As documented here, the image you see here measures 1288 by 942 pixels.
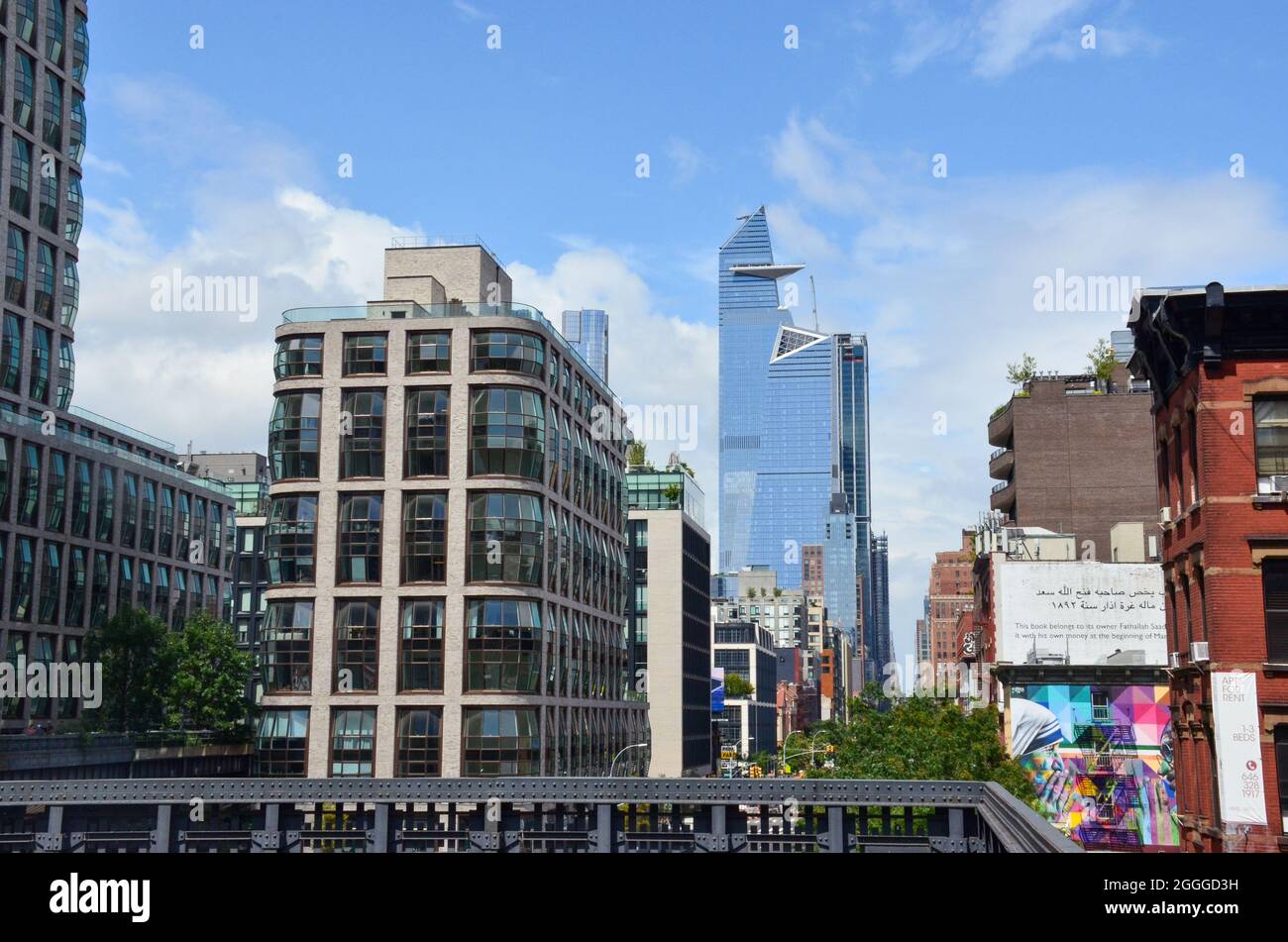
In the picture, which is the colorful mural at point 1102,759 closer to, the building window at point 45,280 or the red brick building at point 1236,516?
the red brick building at point 1236,516

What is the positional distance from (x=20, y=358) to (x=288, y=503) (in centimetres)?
3041

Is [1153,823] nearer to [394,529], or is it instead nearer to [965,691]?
[965,691]

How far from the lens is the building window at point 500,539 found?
73312mm

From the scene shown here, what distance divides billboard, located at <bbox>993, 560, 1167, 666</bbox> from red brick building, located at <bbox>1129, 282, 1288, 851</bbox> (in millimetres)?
30913

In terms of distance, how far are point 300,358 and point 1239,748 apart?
57709mm

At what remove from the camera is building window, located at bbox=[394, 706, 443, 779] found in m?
71.2

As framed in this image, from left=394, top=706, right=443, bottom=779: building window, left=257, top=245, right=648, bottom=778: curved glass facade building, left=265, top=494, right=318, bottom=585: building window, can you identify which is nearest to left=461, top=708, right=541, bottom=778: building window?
left=257, top=245, right=648, bottom=778: curved glass facade building

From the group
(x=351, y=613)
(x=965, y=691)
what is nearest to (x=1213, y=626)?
(x=351, y=613)

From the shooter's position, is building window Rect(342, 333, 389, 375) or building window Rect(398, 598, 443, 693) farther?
building window Rect(342, 333, 389, 375)

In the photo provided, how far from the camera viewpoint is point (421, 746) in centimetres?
7119

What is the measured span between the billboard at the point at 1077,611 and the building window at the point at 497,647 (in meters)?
25.8

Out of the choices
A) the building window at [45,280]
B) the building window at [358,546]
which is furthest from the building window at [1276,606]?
the building window at [45,280]

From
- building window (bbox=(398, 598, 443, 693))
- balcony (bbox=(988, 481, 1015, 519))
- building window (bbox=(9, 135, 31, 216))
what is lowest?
building window (bbox=(398, 598, 443, 693))

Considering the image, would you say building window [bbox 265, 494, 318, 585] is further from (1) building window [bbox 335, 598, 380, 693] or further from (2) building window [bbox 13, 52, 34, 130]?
(2) building window [bbox 13, 52, 34, 130]
